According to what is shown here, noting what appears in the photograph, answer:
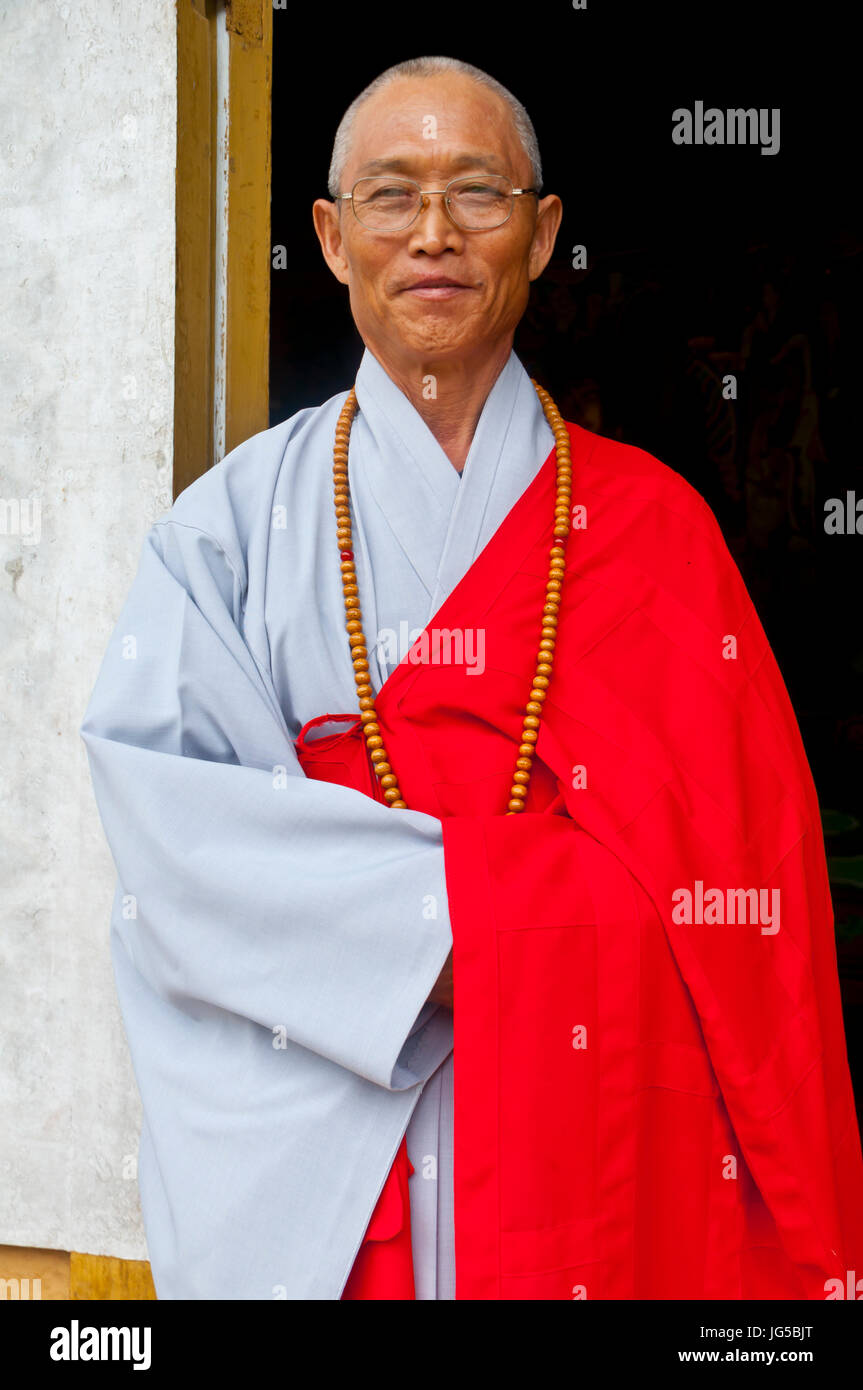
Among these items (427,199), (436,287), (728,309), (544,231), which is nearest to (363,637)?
(436,287)


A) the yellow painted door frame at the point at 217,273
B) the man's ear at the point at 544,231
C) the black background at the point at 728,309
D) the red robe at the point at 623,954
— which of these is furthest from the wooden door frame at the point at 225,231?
the black background at the point at 728,309

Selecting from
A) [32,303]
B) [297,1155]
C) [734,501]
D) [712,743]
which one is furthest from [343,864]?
[734,501]

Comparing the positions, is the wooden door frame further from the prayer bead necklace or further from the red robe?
the red robe

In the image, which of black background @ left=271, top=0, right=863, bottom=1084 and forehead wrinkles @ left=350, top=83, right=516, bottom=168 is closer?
forehead wrinkles @ left=350, top=83, right=516, bottom=168

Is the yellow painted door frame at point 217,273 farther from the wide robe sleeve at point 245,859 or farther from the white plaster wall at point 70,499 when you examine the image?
the wide robe sleeve at point 245,859

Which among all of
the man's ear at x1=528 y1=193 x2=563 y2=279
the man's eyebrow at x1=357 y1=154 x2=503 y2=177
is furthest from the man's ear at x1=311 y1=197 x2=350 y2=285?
the man's ear at x1=528 y1=193 x2=563 y2=279

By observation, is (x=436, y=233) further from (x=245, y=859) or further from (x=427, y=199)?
(x=245, y=859)

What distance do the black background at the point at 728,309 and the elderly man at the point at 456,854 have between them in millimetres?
2811

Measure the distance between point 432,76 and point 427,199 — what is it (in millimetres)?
182

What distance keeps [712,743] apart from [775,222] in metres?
4.21

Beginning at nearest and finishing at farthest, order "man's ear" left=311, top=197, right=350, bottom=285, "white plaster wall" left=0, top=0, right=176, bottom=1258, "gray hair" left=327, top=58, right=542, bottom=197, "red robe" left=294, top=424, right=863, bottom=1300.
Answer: "red robe" left=294, top=424, right=863, bottom=1300, "gray hair" left=327, top=58, right=542, bottom=197, "man's ear" left=311, top=197, right=350, bottom=285, "white plaster wall" left=0, top=0, right=176, bottom=1258

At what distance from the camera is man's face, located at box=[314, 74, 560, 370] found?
1.59 m

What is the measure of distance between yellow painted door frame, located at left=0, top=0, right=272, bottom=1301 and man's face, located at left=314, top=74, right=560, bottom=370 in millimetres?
483

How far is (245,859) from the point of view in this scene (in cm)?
144
